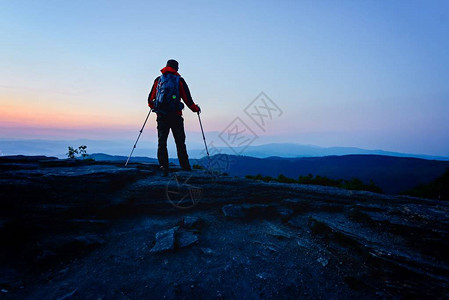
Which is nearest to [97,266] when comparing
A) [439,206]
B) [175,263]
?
[175,263]

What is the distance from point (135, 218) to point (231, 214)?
12.4 feet

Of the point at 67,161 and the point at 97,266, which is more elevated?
the point at 67,161

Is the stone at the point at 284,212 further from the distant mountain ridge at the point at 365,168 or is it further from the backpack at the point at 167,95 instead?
the distant mountain ridge at the point at 365,168

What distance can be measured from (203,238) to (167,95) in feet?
19.0

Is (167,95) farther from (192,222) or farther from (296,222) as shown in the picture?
(296,222)

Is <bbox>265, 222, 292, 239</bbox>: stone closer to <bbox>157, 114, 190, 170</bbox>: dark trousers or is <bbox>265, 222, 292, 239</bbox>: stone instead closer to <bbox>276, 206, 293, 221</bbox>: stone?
<bbox>276, 206, 293, 221</bbox>: stone

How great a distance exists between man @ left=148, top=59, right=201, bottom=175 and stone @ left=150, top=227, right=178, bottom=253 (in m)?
2.96

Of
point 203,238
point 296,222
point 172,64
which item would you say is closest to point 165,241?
point 203,238

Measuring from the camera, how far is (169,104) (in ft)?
26.5

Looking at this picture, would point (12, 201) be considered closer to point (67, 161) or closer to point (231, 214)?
point (67, 161)

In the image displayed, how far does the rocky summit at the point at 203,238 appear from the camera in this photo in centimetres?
452

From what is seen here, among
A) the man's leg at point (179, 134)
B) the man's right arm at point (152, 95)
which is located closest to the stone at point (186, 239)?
the man's leg at point (179, 134)

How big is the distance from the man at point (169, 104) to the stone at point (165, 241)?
2.96m

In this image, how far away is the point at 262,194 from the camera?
830cm
